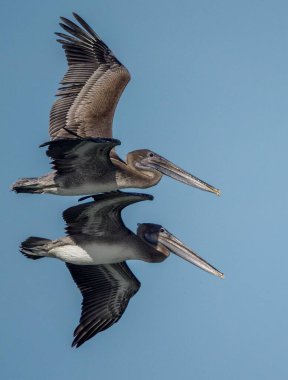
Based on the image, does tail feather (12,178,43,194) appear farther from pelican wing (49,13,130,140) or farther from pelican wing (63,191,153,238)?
pelican wing (49,13,130,140)

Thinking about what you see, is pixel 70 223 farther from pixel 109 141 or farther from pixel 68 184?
pixel 109 141

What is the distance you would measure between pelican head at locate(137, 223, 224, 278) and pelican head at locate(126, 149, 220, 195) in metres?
0.84

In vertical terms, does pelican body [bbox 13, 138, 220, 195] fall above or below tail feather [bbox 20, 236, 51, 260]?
above

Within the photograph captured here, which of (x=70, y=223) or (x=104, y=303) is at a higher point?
(x=70, y=223)

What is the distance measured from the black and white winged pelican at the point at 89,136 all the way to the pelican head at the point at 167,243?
0.84m

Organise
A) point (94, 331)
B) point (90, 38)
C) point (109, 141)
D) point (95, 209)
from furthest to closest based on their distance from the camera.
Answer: point (90, 38) < point (94, 331) < point (95, 209) < point (109, 141)

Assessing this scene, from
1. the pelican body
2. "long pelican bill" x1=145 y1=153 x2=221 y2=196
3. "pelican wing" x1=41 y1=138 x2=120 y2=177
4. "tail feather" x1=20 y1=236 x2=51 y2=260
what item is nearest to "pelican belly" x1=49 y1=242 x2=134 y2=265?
"tail feather" x1=20 y1=236 x2=51 y2=260

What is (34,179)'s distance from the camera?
15.7 m

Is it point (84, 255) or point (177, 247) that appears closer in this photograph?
point (84, 255)

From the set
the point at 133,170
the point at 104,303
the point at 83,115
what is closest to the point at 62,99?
the point at 83,115

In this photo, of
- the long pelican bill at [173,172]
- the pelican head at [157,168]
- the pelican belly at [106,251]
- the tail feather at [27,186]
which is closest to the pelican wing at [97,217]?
the pelican belly at [106,251]

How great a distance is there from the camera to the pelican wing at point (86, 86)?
16984 millimetres

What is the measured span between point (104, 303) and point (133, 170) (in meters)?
2.05

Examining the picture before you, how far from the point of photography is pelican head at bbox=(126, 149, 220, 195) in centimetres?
1658
